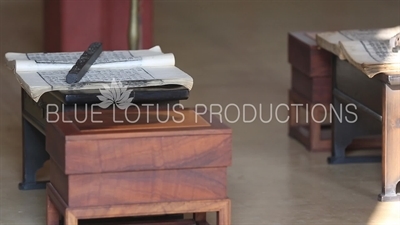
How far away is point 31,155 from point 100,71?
49 cm

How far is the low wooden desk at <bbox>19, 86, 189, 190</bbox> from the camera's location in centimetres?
274

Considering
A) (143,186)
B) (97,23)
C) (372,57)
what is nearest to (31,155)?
(143,186)

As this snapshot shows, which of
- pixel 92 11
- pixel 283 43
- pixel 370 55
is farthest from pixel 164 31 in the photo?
pixel 370 55

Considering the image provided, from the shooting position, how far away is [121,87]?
276 cm

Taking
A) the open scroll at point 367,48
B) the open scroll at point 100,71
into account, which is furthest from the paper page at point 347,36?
the open scroll at point 100,71

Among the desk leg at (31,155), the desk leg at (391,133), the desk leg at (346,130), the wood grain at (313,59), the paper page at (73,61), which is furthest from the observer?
the wood grain at (313,59)

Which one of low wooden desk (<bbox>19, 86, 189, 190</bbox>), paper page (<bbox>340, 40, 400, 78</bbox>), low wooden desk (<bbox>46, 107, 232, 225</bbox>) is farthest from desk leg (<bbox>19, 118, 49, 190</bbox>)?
paper page (<bbox>340, 40, 400, 78</bbox>)

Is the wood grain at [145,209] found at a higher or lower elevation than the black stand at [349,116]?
lower

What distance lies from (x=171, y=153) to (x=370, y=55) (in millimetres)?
1076

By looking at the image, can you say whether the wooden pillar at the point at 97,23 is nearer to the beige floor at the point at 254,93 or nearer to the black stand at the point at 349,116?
the beige floor at the point at 254,93

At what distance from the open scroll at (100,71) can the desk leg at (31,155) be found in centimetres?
27

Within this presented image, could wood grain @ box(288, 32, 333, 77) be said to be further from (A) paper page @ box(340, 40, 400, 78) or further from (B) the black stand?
(A) paper page @ box(340, 40, 400, 78)

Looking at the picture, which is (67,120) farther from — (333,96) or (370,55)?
(333,96)

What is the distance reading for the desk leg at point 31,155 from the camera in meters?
3.24
